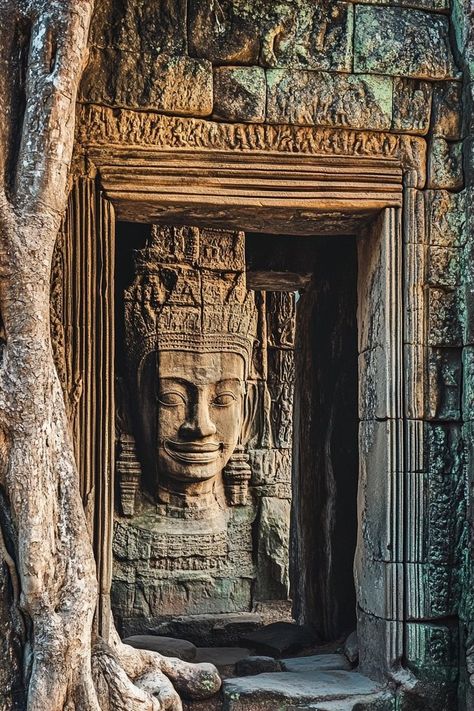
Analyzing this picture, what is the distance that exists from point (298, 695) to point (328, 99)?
281 cm

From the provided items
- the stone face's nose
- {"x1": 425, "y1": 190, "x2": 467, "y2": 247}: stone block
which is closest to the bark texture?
{"x1": 425, "y1": 190, "x2": 467, "y2": 247}: stone block

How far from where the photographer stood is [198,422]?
24.0ft

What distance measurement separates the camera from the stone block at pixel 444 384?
15.3 feet

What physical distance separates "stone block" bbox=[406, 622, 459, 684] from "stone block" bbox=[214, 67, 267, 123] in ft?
8.32

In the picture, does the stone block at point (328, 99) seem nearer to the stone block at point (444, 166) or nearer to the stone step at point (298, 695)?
the stone block at point (444, 166)

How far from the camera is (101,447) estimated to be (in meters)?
4.40

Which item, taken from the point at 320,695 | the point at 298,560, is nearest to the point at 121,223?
the point at 298,560

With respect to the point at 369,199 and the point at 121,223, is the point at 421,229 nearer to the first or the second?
the point at 369,199

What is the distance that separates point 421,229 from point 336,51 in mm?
947

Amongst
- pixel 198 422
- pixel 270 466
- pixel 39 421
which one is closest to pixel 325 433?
pixel 198 422

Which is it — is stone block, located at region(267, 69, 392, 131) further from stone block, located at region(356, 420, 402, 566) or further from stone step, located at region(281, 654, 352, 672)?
stone step, located at region(281, 654, 352, 672)

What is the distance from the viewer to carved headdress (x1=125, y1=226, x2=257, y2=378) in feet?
23.3

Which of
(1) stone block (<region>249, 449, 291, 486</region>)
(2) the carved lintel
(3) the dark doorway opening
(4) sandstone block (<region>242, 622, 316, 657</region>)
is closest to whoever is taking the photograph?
(4) sandstone block (<region>242, 622, 316, 657</region>)

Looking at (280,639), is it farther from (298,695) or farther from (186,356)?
(186,356)
